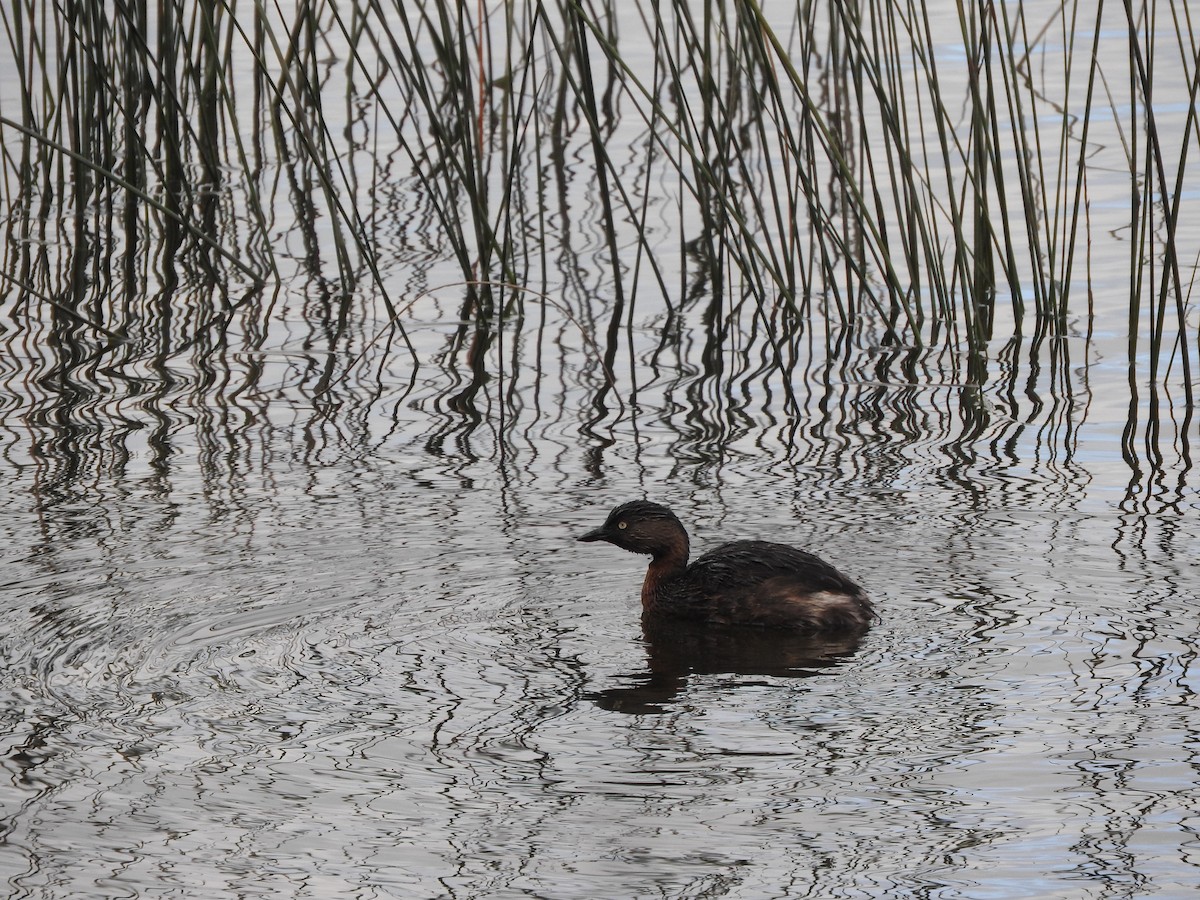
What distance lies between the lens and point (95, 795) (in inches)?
165

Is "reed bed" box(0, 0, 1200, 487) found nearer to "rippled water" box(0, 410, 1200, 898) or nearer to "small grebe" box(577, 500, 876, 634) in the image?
"rippled water" box(0, 410, 1200, 898)

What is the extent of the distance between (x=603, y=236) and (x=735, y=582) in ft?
14.7

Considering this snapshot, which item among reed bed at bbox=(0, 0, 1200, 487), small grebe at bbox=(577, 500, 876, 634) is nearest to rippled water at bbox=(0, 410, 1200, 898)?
small grebe at bbox=(577, 500, 876, 634)

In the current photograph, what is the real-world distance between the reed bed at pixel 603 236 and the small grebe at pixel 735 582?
1369mm

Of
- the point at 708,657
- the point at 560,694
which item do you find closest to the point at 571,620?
the point at 708,657

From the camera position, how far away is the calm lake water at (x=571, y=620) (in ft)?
12.8

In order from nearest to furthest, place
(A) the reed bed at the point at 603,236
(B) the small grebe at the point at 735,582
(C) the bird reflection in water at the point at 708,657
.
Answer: (C) the bird reflection in water at the point at 708,657 < (B) the small grebe at the point at 735,582 < (A) the reed bed at the point at 603,236

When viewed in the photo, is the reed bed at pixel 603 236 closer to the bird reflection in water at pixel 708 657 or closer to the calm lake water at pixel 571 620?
the calm lake water at pixel 571 620

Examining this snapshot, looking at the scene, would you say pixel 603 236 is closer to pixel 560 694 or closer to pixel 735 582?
pixel 735 582

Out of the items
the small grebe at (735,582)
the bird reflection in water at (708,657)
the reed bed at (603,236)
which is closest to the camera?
the bird reflection in water at (708,657)

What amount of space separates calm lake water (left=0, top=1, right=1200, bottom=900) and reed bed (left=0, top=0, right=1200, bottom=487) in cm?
7

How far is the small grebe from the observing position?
5297 millimetres

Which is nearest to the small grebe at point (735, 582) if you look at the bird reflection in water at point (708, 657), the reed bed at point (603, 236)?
the bird reflection in water at point (708, 657)

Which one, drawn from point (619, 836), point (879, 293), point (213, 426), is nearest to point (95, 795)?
point (619, 836)
